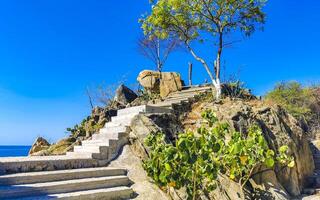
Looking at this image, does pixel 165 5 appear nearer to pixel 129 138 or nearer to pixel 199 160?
pixel 129 138

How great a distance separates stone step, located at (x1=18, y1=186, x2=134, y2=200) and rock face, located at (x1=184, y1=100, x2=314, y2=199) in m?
4.21

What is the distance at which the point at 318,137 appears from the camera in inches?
963

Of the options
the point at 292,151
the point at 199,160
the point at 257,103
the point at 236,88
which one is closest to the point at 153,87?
the point at 236,88

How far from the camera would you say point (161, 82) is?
18031 mm

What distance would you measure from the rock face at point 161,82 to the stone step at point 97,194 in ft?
36.0

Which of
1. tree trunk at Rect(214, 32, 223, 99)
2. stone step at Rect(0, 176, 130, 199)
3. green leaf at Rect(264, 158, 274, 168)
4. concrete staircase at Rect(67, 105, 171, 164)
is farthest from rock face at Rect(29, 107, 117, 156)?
green leaf at Rect(264, 158, 274, 168)

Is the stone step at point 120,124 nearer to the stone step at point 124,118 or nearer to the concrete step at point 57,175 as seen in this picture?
the stone step at point 124,118

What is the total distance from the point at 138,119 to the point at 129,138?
67 centimetres

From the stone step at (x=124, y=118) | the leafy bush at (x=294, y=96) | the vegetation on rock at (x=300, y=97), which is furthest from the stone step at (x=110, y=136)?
the leafy bush at (x=294, y=96)

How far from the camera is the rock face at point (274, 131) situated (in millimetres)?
9523

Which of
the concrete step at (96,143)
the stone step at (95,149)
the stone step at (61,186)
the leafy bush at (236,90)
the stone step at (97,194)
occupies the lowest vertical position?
the stone step at (97,194)

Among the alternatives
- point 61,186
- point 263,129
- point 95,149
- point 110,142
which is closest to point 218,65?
point 263,129

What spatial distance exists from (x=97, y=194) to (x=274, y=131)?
724 centimetres

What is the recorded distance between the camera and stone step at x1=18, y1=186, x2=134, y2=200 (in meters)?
5.50
